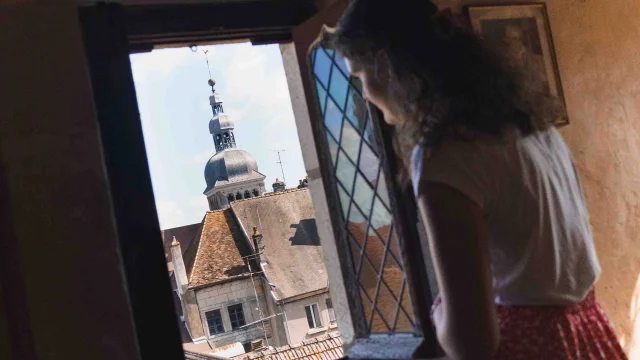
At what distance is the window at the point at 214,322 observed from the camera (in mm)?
16875

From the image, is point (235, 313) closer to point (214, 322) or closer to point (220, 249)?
point (214, 322)

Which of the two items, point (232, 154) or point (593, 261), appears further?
point (232, 154)

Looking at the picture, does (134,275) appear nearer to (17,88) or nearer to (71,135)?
(71,135)

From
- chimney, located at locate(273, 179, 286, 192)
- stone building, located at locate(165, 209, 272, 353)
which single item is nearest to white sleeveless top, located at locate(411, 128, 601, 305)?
stone building, located at locate(165, 209, 272, 353)

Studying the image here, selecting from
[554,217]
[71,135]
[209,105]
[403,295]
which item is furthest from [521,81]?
[209,105]

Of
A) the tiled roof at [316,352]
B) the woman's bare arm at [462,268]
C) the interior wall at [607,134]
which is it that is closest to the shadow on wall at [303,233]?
the tiled roof at [316,352]

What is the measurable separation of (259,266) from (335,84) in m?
15.5

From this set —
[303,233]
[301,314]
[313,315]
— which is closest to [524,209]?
[313,315]

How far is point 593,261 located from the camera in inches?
37.9

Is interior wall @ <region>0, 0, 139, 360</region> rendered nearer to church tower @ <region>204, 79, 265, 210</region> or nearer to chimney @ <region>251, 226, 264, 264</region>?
chimney @ <region>251, 226, 264, 264</region>

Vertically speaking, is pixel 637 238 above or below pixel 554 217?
below

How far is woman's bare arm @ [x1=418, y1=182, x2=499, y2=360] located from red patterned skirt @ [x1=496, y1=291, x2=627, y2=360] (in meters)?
0.10

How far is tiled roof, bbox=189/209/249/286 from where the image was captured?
16.6 metres

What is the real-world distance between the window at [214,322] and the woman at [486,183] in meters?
16.4
